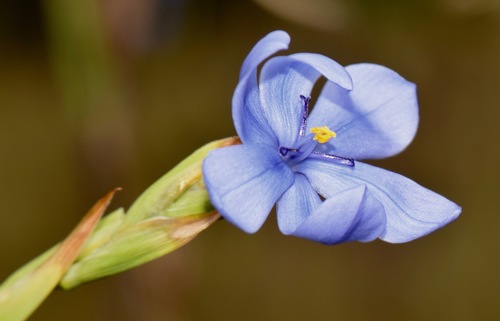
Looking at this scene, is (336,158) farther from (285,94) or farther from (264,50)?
(264,50)

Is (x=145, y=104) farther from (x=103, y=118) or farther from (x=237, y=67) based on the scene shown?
(x=103, y=118)

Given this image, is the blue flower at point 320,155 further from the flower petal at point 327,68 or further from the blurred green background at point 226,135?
the blurred green background at point 226,135

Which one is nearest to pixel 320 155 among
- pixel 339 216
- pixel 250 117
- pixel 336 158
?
pixel 336 158

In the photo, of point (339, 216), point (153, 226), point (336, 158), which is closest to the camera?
point (339, 216)

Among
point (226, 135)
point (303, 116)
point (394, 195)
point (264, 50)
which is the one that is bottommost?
point (226, 135)

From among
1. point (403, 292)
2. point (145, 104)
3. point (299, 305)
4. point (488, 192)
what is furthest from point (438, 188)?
point (145, 104)

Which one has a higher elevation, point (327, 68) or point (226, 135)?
point (327, 68)
